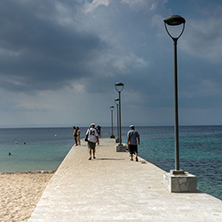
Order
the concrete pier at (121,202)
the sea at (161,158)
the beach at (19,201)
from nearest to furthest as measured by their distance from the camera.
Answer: the concrete pier at (121,202) < the beach at (19,201) < the sea at (161,158)

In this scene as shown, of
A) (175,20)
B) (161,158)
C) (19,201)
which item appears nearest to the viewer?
(175,20)

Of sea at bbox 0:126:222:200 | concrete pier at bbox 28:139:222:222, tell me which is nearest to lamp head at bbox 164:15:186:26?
concrete pier at bbox 28:139:222:222

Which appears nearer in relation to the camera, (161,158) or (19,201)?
(19,201)

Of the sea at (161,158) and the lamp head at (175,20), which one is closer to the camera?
the lamp head at (175,20)

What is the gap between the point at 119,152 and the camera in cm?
1817

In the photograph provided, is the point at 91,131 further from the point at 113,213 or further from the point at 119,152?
the point at 113,213

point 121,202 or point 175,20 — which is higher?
point 175,20

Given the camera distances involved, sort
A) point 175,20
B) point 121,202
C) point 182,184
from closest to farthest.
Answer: point 121,202 → point 182,184 → point 175,20

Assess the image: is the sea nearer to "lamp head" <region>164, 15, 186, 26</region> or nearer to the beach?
the beach

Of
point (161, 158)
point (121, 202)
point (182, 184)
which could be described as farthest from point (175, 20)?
point (161, 158)

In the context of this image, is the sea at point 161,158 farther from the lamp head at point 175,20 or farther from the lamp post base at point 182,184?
the lamp head at point 175,20

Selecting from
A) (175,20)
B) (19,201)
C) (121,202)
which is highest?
(175,20)

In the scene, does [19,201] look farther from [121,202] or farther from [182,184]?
[182,184]

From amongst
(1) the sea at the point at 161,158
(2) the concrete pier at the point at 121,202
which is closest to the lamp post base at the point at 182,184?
(2) the concrete pier at the point at 121,202
